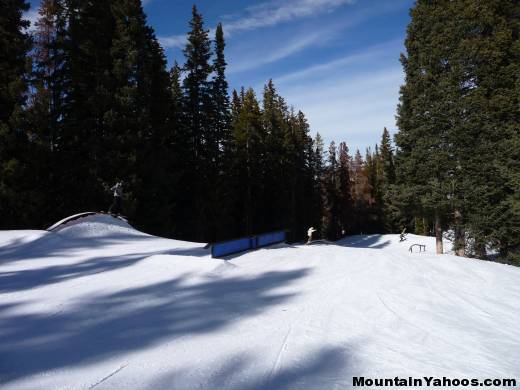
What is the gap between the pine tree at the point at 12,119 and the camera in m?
16.3

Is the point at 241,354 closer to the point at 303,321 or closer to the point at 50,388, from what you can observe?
the point at 303,321

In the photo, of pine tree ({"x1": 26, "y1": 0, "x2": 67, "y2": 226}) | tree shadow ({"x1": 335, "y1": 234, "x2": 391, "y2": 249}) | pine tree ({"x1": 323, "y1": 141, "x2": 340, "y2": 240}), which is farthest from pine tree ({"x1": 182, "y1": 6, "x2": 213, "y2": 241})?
pine tree ({"x1": 323, "y1": 141, "x2": 340, "y2": 240})

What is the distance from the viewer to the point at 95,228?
14352 millimetres

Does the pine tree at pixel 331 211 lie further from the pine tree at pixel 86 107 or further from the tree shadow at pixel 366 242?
the pine tree at pixel 86 107

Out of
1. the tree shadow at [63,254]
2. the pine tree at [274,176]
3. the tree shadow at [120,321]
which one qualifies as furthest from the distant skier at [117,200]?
the pine tree at [274,176]

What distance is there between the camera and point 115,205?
1709cm

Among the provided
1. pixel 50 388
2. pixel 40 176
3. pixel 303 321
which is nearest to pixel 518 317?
pixel 303 321

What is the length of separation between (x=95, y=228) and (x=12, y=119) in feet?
25.0

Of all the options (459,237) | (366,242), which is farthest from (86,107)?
(366,242)

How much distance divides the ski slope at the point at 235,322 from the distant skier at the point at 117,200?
15.5 feet

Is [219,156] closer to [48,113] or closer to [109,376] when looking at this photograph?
[48,113]

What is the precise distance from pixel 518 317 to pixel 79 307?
10219 millimetres

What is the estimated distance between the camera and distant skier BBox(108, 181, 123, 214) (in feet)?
53.6

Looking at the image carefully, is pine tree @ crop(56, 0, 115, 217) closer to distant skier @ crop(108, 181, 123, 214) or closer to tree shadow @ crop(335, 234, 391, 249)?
distant skier @ crop(108, 181, 123, 214)
